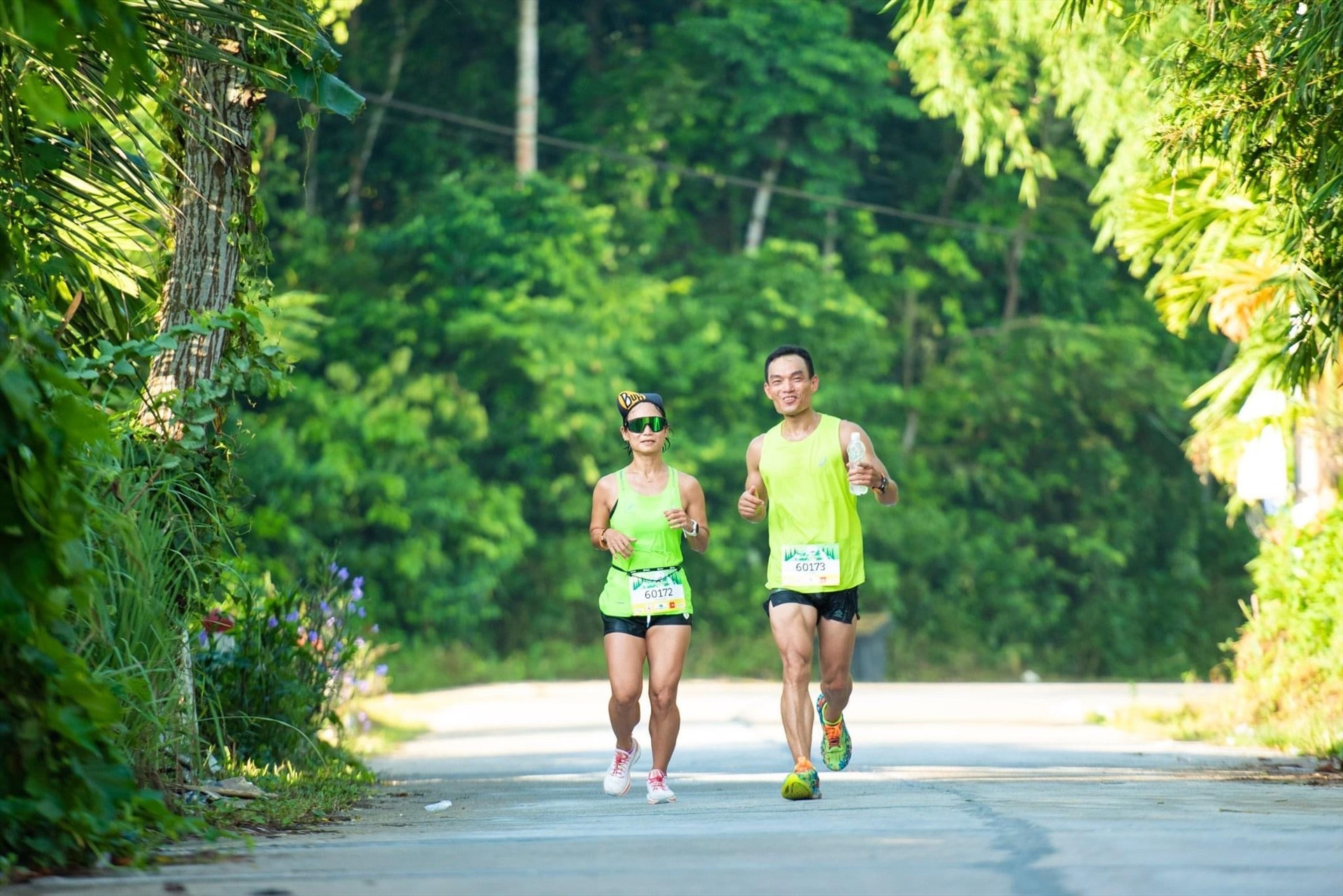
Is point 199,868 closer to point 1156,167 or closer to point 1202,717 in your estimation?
point 1156,167

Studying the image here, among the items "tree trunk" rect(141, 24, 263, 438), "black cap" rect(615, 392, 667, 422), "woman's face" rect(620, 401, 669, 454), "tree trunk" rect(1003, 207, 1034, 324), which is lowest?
"woman's face" rect(620, 401, 669, 454)

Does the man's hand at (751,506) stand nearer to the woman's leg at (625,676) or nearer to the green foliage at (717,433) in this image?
the woman's leg at (625,676)

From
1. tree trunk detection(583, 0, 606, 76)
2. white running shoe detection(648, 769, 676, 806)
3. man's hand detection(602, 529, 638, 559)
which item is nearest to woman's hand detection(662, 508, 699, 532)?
man's hand detection(602, 529, 638, 559)

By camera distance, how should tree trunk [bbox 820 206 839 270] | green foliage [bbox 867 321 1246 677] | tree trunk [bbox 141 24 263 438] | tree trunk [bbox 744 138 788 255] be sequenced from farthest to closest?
tree trunk [bbox 820 206 839 270] → green foliage [bbox 867 321 1246 677] → tree trunk [bbox 744 138 788 255] → tree trunk [bbox 141 24 263 438]

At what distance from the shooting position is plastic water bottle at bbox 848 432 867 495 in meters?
8.25

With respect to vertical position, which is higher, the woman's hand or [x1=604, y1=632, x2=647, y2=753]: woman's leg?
the woman's hand

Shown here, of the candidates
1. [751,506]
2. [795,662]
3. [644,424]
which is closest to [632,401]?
[644,424]

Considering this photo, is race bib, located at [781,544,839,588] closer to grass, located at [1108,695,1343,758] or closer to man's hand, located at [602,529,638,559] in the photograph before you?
man's hand, located at [602,529,638,559]

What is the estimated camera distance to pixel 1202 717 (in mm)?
14945

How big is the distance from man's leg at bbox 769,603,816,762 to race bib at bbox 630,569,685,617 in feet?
1.53

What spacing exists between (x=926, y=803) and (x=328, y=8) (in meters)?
12.9

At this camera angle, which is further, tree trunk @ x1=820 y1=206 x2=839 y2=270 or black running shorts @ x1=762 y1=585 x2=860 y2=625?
tree trunk @ x1=820 y1=206 x2=839 y2=270

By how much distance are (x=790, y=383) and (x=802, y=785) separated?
1.87m

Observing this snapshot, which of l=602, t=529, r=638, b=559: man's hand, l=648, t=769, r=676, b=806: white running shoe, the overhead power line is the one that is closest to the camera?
l=648, t=769, r=676, b=806: white running shoe
